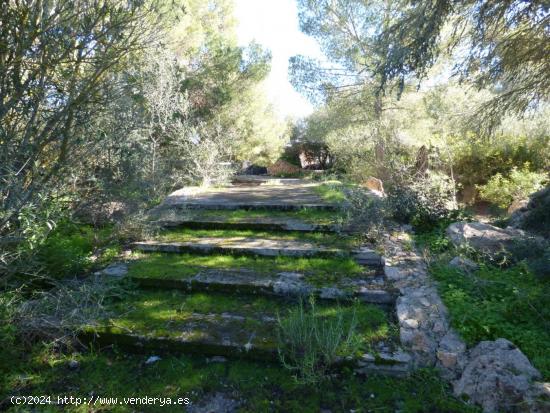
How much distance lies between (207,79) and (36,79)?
832 centimetres

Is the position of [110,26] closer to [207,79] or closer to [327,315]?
[327,315]

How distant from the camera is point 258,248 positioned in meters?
4.23

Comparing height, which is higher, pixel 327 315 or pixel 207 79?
pixel 207 79

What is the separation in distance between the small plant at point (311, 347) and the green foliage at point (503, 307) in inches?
39.3

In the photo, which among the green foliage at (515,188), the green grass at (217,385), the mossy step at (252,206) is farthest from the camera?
the green foliage at (515,188)

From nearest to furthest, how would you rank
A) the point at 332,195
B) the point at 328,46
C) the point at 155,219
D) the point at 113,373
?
the point at 113,373
the point at 155,219
the point at 332,195
the point at 328,46

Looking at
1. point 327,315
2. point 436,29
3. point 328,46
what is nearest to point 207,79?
point 328,46

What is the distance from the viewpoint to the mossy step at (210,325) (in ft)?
9.04

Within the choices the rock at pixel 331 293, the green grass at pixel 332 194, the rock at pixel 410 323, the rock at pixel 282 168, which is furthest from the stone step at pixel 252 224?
the rock at pixel 282 168

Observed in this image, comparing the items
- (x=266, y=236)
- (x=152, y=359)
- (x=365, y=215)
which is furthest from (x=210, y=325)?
(x=365, y=215)

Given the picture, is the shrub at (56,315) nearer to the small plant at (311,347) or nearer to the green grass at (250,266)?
the green grass at (250,266)

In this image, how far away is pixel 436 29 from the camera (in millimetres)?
3787

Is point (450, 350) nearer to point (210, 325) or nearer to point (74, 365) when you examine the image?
point (210, 325)

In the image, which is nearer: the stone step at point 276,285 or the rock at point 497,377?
the rock at point 497,377
